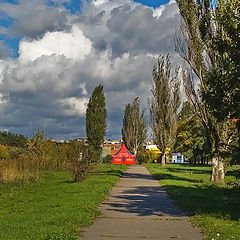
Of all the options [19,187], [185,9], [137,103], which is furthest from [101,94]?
[19,187]

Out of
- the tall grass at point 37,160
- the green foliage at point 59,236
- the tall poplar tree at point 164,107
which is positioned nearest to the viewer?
the green foliage at point 59,236

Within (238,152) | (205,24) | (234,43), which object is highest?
(205,24)

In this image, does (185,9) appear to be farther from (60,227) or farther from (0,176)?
(60,227)

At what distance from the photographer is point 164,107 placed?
47.3m

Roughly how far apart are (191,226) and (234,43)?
4.29 metres

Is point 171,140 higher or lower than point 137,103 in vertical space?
lower

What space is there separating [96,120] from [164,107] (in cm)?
1288

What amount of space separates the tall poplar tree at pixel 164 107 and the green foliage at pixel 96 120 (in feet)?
29.7

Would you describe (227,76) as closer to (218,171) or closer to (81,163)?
(81,163)

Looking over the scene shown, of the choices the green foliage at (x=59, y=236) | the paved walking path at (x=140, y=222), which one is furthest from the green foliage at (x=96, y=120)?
the green foliage at (x=59, y=236)

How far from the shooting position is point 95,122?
56.5m

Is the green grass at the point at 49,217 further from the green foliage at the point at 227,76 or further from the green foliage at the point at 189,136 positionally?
the green foliage at the point at 189,136

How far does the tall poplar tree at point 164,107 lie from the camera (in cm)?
4672

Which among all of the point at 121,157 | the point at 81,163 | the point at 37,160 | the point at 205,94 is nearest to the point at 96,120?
the point at 121,157
